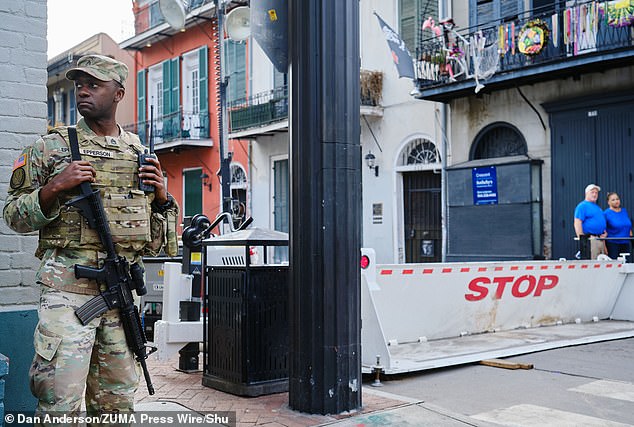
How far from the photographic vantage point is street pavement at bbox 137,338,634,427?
488cm

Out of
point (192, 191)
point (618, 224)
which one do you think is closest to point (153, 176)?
point (618, 224)

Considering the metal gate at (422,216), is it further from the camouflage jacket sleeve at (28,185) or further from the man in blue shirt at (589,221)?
the camouflage jacket sleeve at (28,185)

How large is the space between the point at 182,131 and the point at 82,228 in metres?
20.2

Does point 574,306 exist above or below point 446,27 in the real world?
below

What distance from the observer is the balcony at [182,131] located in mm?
23050

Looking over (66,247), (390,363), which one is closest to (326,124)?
(66,247)

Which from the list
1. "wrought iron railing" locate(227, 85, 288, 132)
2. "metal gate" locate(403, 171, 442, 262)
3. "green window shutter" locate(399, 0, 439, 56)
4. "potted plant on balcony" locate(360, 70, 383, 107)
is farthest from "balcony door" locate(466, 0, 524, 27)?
"wrought iron railing" locate(227, 85, 288, 132)

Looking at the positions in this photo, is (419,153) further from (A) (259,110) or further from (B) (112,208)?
(B) (112,208)

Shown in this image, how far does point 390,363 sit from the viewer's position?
6.43m

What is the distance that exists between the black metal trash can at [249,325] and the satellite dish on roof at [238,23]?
851cm

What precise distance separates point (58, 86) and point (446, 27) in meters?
22.1

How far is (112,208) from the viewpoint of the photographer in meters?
3.56

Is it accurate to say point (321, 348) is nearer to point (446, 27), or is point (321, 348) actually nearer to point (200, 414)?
point (200, 414)

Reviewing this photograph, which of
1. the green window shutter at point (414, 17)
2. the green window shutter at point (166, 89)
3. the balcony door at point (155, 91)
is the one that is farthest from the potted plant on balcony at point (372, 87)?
the balcony door at point (155, 91)
